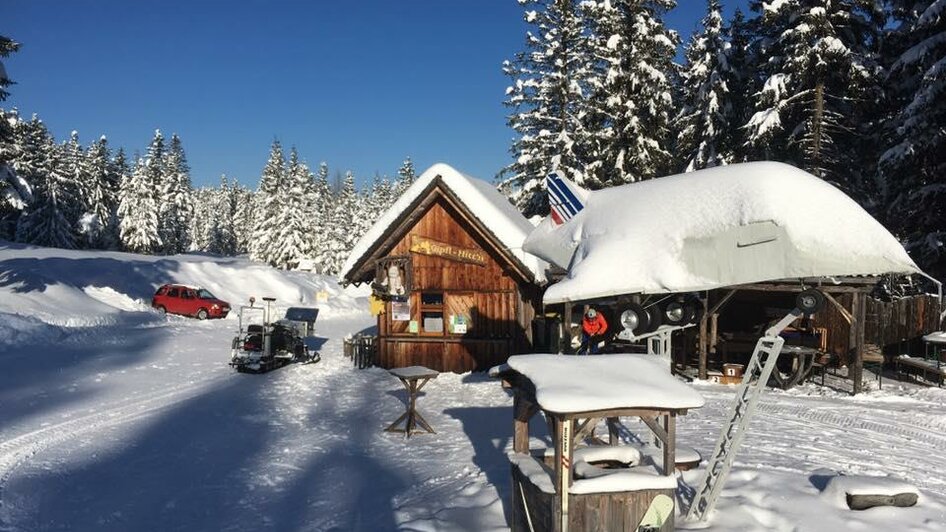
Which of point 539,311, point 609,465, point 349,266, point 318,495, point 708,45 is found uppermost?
point 708,45

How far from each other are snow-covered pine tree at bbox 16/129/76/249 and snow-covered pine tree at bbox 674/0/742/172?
178 ft

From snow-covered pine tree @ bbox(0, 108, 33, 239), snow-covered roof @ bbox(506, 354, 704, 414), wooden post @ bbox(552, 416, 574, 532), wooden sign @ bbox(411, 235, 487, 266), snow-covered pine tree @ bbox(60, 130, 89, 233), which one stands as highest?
snow-covered pine tree @ bbox(60, 130, 89, 233)

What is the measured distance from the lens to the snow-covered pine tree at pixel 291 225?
198 ft

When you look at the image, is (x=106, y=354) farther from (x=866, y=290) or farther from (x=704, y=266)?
(x=866, y=290)

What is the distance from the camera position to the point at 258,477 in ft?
32.2

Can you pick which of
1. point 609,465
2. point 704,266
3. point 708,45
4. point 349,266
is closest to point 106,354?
point 349,266

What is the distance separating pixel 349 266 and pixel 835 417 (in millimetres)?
13879

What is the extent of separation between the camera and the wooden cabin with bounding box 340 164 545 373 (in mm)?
18406

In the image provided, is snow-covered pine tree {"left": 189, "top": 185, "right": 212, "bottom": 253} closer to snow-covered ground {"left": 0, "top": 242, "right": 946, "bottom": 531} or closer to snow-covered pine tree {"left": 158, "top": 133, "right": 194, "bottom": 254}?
snow-covered pine tree {"left": 158, "top": 133, "right": 194, "bottom": 254}

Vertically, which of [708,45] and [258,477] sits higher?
[708,45]

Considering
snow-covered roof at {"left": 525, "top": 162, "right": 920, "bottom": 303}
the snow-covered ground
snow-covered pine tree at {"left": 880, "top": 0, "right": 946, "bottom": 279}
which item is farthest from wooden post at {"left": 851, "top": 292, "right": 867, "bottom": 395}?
snow-covered roof at {"left": 525, "top": 162, "right": 920, "bottom": 303}

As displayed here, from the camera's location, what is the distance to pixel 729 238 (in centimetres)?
622

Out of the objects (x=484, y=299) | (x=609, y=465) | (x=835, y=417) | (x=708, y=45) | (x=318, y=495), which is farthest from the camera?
(x=708, y=45)

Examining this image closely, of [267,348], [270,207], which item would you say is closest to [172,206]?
[270,207]
